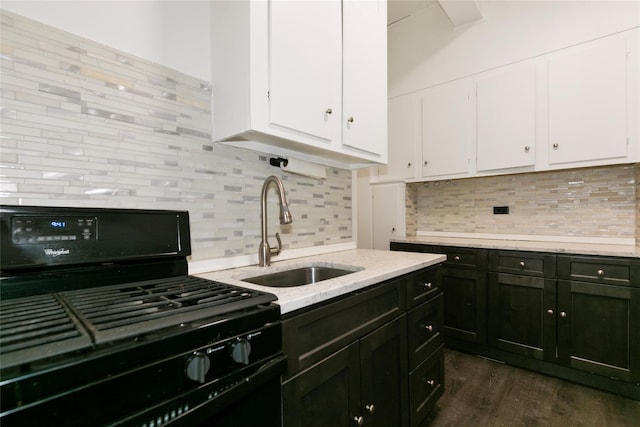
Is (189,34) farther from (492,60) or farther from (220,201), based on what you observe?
(492,60)

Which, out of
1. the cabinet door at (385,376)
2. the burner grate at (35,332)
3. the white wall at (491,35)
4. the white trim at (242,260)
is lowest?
the cabinet door at (385,376)

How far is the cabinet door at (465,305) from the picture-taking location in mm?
2289

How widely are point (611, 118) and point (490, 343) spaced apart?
1.81 metres

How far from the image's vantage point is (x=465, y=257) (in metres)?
2.35

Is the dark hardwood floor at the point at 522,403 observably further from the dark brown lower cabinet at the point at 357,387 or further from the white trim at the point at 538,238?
the white trim at the point at 538,238

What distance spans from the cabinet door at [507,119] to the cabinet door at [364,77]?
1.20m

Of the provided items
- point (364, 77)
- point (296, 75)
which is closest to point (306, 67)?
point (296, 75)

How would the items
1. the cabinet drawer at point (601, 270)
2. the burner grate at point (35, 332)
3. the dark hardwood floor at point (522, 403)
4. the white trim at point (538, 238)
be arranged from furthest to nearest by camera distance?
the white trim at point (538, 238), the cabinet drawer at point (601, 270), the dark hardwood floor at point (522, 403), the burner grate at point (35, 332)

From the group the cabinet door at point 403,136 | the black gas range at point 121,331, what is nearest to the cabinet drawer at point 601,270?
the cabinet door at point 403,136

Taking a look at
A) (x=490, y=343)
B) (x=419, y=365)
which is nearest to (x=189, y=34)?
(x=419, y=365)

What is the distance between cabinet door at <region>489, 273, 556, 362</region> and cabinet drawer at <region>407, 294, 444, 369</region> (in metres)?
0.85

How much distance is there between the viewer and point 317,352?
2.96ft

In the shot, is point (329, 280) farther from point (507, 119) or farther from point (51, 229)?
point (507, 119)

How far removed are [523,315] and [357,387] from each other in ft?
5.70
